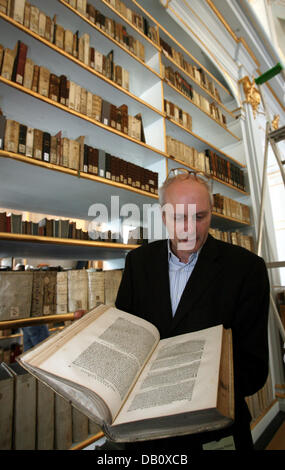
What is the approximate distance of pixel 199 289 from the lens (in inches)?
34.3

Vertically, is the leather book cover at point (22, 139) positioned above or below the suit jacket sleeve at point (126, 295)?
above

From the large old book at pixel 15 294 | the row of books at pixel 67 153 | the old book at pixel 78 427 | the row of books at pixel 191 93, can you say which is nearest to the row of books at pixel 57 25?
the row of books at pixel 191 93

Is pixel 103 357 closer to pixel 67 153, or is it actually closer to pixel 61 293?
pixel 61 293

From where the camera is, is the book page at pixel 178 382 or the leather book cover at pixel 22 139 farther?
the leather book cover at pixel 22 139

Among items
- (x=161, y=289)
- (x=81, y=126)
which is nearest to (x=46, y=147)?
(x=81, y=126)

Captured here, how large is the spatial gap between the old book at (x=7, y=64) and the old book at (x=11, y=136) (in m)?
0.24

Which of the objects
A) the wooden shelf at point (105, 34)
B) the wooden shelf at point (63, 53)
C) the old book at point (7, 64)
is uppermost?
the wooden shelf at point (105, 34)

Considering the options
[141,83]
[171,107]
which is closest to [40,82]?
[141,83]

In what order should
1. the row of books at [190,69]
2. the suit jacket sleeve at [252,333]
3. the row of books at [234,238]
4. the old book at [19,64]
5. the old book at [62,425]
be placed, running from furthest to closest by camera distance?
the row of books at [234,238] < the row of books at [190,69] < the old book at [19,64] < the old book at [62,425] < the suit jacket sleeve at [252,333]

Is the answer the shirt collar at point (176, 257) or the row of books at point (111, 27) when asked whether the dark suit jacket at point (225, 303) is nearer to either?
the shirt collar at point (176, 257)

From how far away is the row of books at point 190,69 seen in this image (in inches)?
89.8

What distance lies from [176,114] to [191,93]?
0.47 metres
